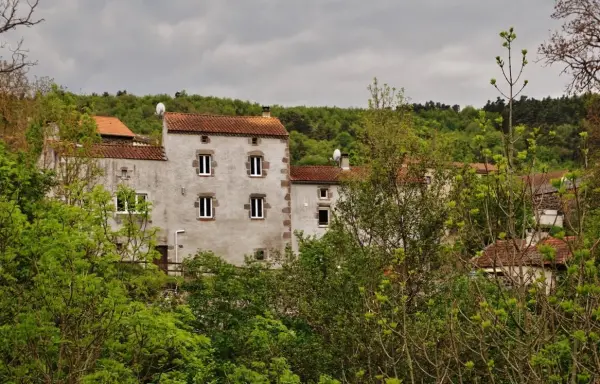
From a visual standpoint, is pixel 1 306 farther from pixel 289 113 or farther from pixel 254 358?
pixel 289 113

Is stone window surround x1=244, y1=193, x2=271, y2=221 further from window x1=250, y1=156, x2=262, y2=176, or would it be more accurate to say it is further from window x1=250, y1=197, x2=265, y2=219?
window x1=250, y1=156, x2=262, y2=176

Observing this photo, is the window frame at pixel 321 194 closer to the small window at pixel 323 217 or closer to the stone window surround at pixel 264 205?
the small window at pixel 323 217

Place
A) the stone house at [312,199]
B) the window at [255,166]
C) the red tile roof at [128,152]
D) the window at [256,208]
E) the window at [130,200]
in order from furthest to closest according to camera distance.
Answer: the stone house at [312,199], the window at [255,166], the window at [256,208], the red tile roof at [128,152], the window at [130,200]

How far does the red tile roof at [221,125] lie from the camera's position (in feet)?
117

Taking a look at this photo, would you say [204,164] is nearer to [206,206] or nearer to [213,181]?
[213,181]

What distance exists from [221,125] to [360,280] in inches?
832

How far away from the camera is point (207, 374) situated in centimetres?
1392

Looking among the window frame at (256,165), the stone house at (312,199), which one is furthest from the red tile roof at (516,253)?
the stone house at (312,199)

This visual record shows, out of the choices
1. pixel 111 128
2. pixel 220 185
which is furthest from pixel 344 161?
pixel 111 128

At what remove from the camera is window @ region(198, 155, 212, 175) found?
3569 cm

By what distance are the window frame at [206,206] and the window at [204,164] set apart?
1369mm

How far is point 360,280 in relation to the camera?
17.0 metres

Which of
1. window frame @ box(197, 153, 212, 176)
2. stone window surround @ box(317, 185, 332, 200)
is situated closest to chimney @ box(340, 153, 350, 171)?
stone window surround @ box(317, 185, 332, 200)

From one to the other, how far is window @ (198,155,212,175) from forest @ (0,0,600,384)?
6624 mm
